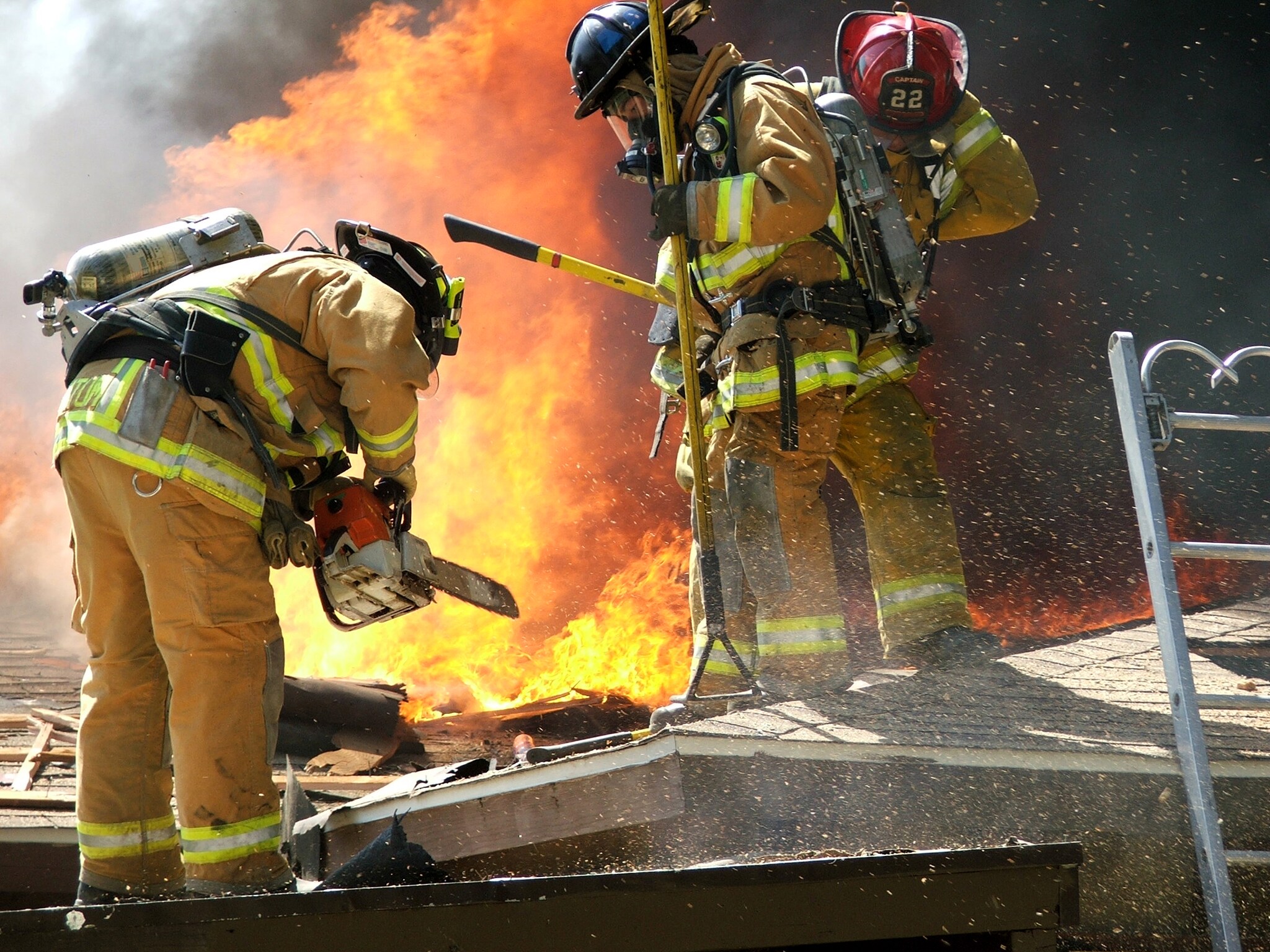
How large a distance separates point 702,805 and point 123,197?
7.99 metres

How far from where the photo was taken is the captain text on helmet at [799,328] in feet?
12.2

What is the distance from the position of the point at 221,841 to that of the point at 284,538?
86 centimetres

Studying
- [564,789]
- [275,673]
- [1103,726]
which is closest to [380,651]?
[275,673]

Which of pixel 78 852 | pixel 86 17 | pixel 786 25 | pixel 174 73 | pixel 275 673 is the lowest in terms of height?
pixel 78 852

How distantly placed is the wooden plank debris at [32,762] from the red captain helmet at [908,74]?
4.08m

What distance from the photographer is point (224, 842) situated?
10.2 feet

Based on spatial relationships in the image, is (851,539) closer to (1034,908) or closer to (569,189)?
(569,189)

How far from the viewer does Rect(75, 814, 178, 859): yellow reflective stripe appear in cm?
325

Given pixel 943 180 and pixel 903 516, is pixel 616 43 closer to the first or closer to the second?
pixel 943 180

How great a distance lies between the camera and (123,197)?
29.4ft

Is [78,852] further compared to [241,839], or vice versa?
[78,852]

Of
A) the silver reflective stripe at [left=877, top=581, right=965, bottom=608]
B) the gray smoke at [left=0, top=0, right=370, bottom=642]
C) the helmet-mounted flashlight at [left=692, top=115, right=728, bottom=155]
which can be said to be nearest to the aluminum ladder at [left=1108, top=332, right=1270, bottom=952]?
the silver reflective stripe at [left=877, top=581, right=965, bottom=608]

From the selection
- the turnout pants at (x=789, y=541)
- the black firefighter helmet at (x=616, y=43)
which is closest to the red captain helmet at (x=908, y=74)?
the black firefighter helmet at (x=616, y=43)

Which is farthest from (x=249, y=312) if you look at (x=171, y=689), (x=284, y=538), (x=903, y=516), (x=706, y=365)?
(x=903, y=516)
